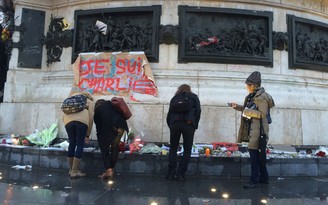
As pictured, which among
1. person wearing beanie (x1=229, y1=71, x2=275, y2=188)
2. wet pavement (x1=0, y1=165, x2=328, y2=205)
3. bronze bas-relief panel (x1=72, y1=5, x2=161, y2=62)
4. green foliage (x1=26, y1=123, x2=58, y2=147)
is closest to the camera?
wet pavement (x1=0, y1=165, x2=328, y2=205)

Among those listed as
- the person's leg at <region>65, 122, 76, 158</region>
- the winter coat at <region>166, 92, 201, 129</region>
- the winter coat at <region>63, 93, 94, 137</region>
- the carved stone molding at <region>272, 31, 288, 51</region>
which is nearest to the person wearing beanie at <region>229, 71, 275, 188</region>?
the winter coat at <region>166, 92, 201, 129</region>

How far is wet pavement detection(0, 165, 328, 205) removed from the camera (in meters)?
5.23

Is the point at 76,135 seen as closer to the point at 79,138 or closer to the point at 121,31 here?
the point at 79,138

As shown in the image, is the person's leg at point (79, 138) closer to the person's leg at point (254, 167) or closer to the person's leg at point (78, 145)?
the person's leg at point (78, 145)

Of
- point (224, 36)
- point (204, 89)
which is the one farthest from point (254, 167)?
point (224, 36)

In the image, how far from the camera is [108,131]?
675 centimetres

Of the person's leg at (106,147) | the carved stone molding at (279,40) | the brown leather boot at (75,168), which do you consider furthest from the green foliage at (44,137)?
the carved stone molding at (279,40)

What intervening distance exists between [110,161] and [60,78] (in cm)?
461

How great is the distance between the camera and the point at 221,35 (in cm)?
961

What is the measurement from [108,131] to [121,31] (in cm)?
416

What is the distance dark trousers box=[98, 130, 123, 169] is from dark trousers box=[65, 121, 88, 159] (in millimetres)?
361

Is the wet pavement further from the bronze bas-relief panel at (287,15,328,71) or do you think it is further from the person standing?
the bronze bas-relief panel at (287,15,328,71)

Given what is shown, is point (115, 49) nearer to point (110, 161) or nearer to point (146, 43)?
point (146, 43)

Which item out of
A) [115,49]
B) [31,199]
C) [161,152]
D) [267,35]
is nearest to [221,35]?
[267,35]
